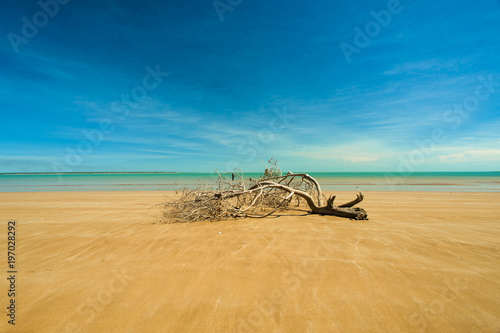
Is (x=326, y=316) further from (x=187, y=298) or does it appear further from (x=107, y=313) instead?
(x=107, y=313)

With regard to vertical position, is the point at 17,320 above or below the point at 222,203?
below

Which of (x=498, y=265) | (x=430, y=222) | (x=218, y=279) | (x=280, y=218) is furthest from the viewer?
(x=280, y=218)

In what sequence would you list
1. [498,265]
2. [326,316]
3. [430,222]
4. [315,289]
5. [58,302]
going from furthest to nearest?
[430,222] < [498,265] < [315,289] < [58,302] < [326,316]

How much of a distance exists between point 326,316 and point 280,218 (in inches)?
162

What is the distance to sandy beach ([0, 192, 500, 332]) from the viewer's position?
2.07m

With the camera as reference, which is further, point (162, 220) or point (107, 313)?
point (162, 220)

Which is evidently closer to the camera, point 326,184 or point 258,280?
point 258,280

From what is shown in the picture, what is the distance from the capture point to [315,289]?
8.34ft

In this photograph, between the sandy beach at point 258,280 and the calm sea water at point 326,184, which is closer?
the sandy beach at point 258,280

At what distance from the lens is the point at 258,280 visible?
2.77 m

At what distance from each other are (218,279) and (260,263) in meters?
0.70

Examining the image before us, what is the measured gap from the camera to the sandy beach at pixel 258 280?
2072 millimetres

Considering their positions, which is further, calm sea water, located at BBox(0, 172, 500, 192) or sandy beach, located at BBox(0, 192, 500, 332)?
calm sea water, located at BBox(0, 172, 500, 192)

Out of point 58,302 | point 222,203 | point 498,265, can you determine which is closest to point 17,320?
point 58,302
